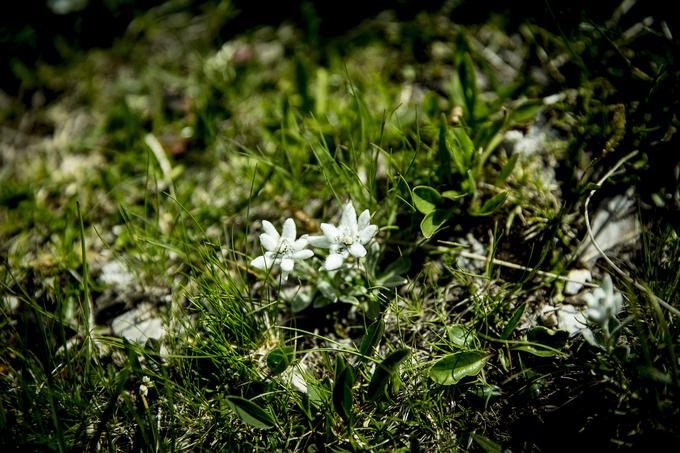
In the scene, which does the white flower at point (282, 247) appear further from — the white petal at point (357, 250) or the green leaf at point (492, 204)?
the green leaf at point (492, 204)

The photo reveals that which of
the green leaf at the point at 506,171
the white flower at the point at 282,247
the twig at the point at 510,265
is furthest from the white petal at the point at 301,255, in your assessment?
the green leaf at the point at 506,171

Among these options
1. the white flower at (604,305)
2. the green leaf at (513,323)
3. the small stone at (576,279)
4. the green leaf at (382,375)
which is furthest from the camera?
the small stone at (576,279)

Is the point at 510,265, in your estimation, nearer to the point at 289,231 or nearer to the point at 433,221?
the point at 433,221

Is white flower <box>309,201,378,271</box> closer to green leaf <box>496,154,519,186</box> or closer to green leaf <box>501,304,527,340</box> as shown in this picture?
green leaf <box>501,304,527,340</box>

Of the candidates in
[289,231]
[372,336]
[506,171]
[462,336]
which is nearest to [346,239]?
[289,231]

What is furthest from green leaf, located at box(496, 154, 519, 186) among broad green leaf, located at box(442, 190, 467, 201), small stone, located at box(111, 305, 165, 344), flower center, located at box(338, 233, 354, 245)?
small stone, located at box(111, 305, 165, 344)

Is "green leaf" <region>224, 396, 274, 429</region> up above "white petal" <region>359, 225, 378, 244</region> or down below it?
below

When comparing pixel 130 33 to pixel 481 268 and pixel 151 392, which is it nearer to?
pixel 151 392
